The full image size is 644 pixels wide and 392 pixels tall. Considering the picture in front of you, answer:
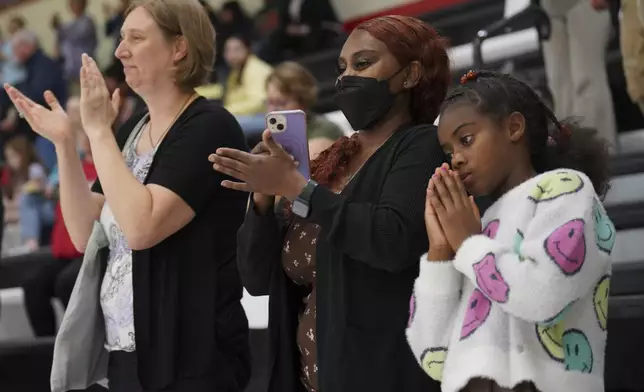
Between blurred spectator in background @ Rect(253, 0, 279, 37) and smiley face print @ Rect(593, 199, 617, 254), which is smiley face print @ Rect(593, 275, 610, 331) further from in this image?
blurred spectator in background @ Rect(253, 0, 279, 37)

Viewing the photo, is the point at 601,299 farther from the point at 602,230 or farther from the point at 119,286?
the point at 119,286

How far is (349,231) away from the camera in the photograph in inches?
63.8

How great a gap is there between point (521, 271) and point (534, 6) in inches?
102

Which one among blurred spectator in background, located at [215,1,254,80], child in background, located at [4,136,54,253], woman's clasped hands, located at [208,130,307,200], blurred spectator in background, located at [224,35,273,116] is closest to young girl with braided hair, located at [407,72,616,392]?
woman's clasped hands, located at [208,130,307,200]

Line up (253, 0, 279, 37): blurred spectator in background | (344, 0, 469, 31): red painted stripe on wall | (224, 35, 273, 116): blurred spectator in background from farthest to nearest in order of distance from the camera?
(253, 0, 279, 37): blurred spectator in background → (344, 0, 469, 31): red painted stripe on wall → (224, 35, 273, 116): blurred spectator in background

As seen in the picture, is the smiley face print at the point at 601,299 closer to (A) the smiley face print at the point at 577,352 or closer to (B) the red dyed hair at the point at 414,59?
(A) the smiley face print at the point at 577,352

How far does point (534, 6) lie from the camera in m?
3.80

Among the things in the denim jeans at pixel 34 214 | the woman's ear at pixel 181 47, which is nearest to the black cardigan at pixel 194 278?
the woman's ear at pixel 181 47

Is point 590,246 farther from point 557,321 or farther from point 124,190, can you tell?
point 124,190

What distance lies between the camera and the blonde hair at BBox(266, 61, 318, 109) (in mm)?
3619

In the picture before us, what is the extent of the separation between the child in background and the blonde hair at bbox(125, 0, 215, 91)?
153 inches

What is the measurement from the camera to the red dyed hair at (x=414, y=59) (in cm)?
176

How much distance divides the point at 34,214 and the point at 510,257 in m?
5.01

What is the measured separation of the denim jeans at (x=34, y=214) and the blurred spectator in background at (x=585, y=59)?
3.51 m
